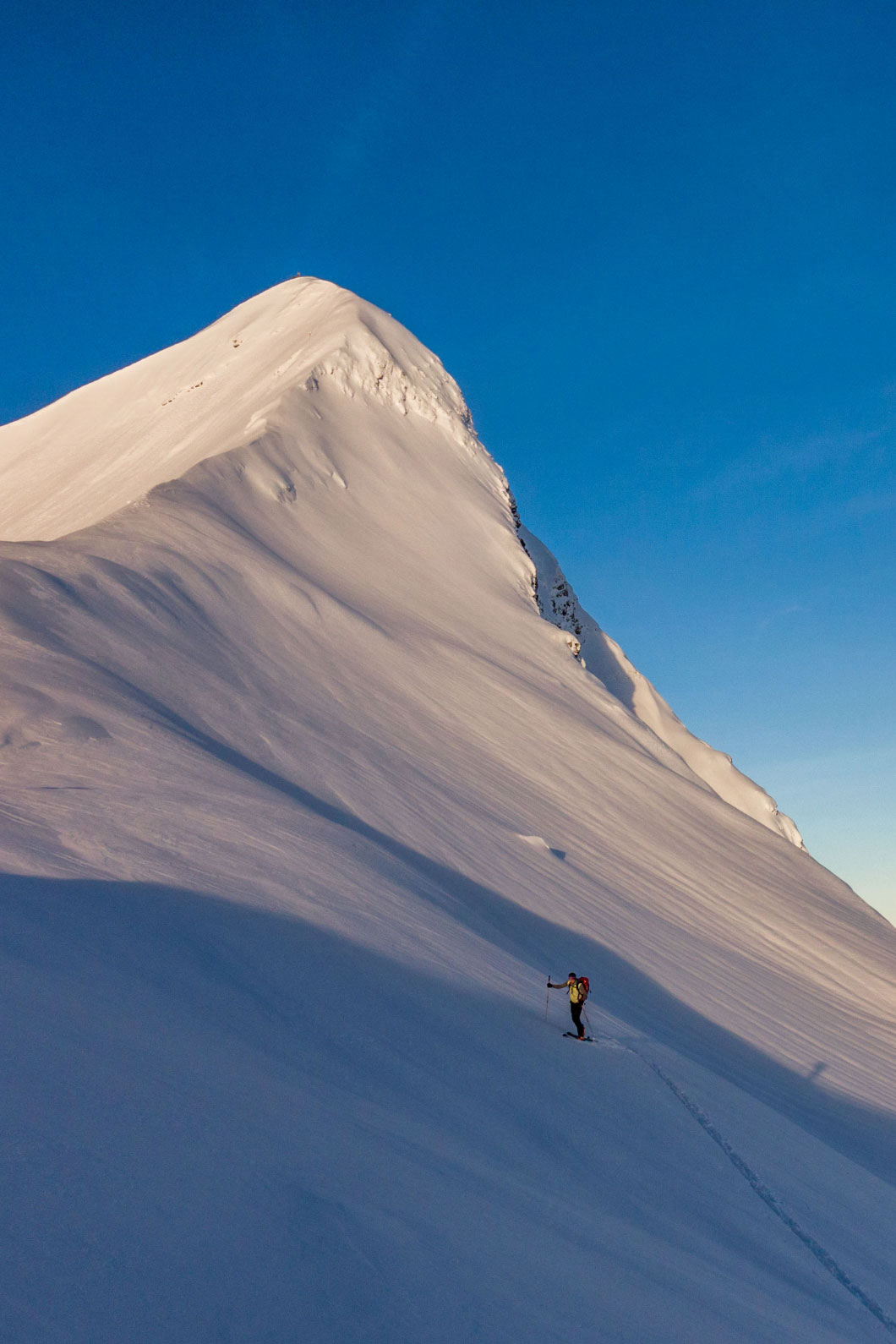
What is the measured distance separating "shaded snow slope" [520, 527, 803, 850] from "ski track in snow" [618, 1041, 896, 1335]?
1343 inches

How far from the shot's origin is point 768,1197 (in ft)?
23.4

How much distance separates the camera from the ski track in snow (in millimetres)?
6016

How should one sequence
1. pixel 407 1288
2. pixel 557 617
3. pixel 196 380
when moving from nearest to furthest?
pixel 407 1288, pixel 196 380, pixel 557 617

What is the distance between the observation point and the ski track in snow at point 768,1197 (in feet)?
19.7

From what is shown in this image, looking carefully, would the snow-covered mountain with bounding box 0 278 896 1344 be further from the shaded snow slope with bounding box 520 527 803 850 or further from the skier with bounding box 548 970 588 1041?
the shaded snow slope with bounding box 520 527 803 850

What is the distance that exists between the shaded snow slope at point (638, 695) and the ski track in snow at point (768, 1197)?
34112 millimetres

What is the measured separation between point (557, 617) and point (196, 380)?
63.0 feet

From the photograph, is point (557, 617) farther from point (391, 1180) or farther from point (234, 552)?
point (391, 1180)

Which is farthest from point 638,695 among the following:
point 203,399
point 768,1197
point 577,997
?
point 768,1197

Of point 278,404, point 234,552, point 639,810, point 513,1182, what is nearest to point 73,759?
point 513,1182

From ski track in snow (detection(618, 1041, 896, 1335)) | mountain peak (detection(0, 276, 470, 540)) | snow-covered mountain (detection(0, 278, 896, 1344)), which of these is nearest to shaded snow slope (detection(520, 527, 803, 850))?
mountain peak (detection(0, 276, 470, 540))

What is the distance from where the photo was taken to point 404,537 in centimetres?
2819

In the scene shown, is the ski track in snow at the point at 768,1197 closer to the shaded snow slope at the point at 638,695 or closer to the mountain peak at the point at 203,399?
the mountain peak at the point at 203,399

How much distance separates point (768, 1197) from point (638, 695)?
40856 mm
